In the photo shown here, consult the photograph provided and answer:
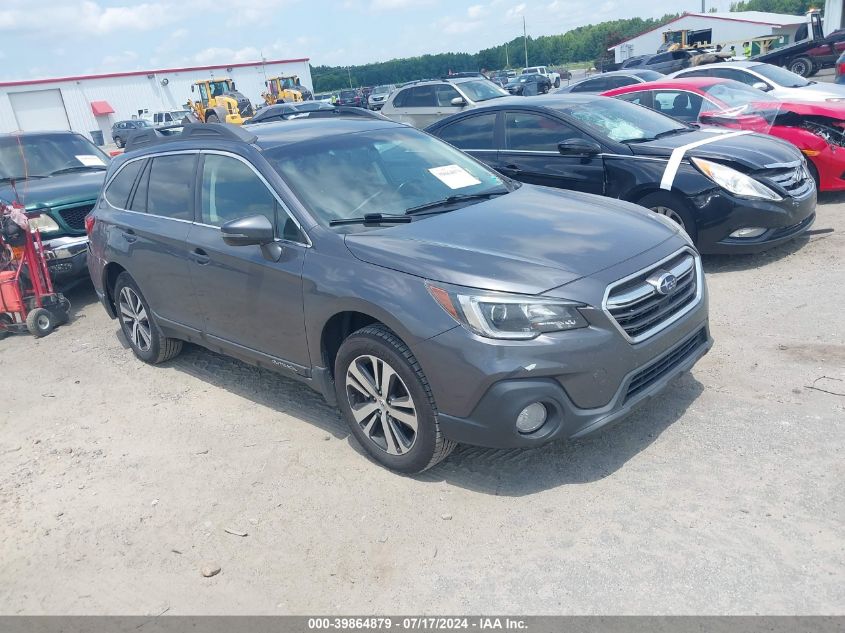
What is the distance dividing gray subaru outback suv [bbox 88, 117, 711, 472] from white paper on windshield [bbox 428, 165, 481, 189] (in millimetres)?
15

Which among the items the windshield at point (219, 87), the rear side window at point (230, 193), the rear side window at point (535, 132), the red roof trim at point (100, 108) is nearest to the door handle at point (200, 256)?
the rear side window at point (230, 193)

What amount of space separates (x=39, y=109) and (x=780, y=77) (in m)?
52.6

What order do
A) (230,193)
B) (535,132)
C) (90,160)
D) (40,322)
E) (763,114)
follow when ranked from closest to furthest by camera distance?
(230,193) → (40,322) → (535,132) → (763,114) → (90,160)

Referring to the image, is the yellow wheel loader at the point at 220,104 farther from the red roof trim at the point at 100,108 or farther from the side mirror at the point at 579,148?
the side mirror at the point at 579,148

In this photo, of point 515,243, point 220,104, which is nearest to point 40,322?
point 515,243

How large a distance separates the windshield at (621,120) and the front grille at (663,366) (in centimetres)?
359

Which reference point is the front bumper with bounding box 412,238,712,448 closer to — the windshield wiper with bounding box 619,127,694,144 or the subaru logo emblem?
the subaru logo emblem

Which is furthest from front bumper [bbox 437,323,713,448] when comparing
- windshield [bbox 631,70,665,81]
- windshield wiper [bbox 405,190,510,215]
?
windshield [bbox 631,70,665,81]

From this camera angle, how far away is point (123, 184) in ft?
19.2

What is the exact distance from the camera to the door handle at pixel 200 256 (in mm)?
4707

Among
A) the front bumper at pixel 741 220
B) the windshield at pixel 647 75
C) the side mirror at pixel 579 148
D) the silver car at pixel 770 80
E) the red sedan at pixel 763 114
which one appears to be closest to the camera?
the front bumper at pixel 741 220

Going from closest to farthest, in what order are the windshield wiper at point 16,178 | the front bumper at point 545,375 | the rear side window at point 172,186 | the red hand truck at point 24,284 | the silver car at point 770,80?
the front bumper at point 545,375, the rear side window at point 172,186, the red hand truck at point 24,284, the windshield wiper at point 16,178, the silver car at point 770,80

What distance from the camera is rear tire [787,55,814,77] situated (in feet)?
88.8

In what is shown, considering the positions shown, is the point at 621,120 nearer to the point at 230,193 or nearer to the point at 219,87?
the point at 230,193
